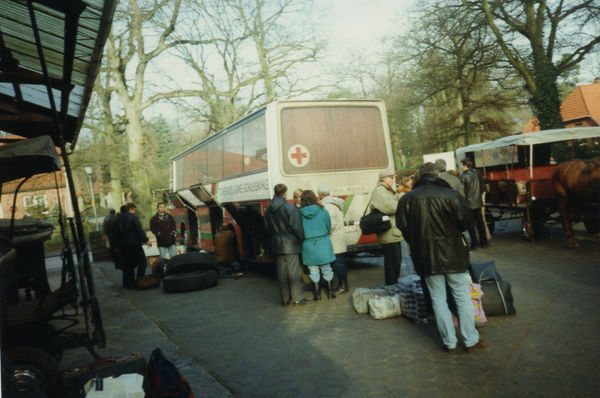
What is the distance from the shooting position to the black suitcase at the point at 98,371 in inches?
163

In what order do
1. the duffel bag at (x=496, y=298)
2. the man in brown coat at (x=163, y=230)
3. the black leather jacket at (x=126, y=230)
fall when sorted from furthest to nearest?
the man in brown coat at (x=163, y=230)
the black leather jacket at (x=126, y=230)
the duffel bag at (x=496, y=298)

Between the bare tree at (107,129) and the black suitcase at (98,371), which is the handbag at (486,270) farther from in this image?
the bare tree at (107,129)

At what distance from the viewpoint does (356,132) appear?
36.3ft

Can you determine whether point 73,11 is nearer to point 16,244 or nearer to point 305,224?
point 305,224

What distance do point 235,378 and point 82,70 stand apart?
4291 millimetres

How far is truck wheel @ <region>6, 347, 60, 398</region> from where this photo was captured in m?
4.56

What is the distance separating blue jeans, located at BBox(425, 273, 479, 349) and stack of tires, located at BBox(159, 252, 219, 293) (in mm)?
6770

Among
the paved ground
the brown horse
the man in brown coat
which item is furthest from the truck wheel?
the brown horse

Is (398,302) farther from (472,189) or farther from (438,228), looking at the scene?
(472,189)

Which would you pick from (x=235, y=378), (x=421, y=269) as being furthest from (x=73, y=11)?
(x=421, y=269)

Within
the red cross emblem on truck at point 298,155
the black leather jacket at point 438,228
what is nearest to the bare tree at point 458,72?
the red cross emblem on truck at point 298,155

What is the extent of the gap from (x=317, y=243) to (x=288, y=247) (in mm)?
467

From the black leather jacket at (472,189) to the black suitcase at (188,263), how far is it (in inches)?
227

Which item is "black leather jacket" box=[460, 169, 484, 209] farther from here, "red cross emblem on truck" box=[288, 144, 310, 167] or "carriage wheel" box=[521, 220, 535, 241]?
"red cross emblem on truck" box=[288, 144, 310, 167]
